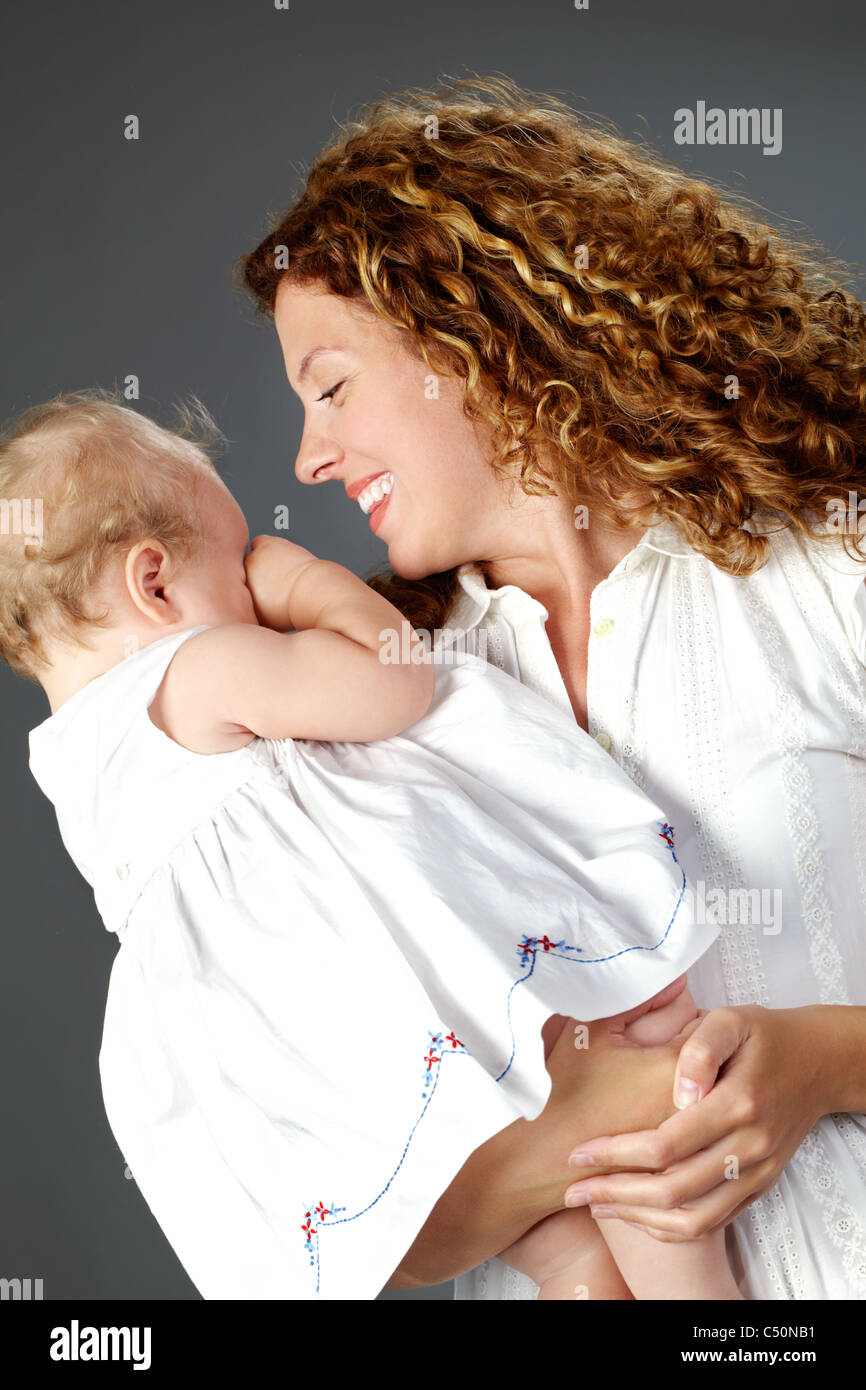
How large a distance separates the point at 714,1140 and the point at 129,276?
1.91 m

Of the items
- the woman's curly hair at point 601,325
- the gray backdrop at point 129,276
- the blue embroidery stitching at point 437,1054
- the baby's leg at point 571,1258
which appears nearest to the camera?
the blue embroidery stitching at point 437,1054

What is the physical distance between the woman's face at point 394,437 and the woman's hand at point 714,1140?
0.72m

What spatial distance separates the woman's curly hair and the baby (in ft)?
1.19

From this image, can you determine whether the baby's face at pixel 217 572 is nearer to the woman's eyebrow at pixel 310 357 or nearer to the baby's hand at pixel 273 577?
the baby's hand at pixel 273 577

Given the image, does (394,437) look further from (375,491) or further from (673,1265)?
(673,1265)

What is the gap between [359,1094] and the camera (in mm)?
1143

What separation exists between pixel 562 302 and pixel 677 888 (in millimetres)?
802

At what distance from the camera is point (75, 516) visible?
135 cm

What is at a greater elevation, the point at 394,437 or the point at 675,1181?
the point at 394,437

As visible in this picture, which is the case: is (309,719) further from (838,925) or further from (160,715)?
(838,925)

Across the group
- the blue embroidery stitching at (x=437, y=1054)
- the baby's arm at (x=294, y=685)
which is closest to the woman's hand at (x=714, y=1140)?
the blue embroidery stitching at (x=437, y=1054)

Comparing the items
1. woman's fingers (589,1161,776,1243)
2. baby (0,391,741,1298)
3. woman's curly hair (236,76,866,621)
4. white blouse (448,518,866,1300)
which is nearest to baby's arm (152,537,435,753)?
baby (0,391,741,1298)

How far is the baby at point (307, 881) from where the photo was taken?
1140mm

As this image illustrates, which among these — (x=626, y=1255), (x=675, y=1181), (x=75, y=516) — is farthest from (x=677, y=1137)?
(x=75, y=516)
